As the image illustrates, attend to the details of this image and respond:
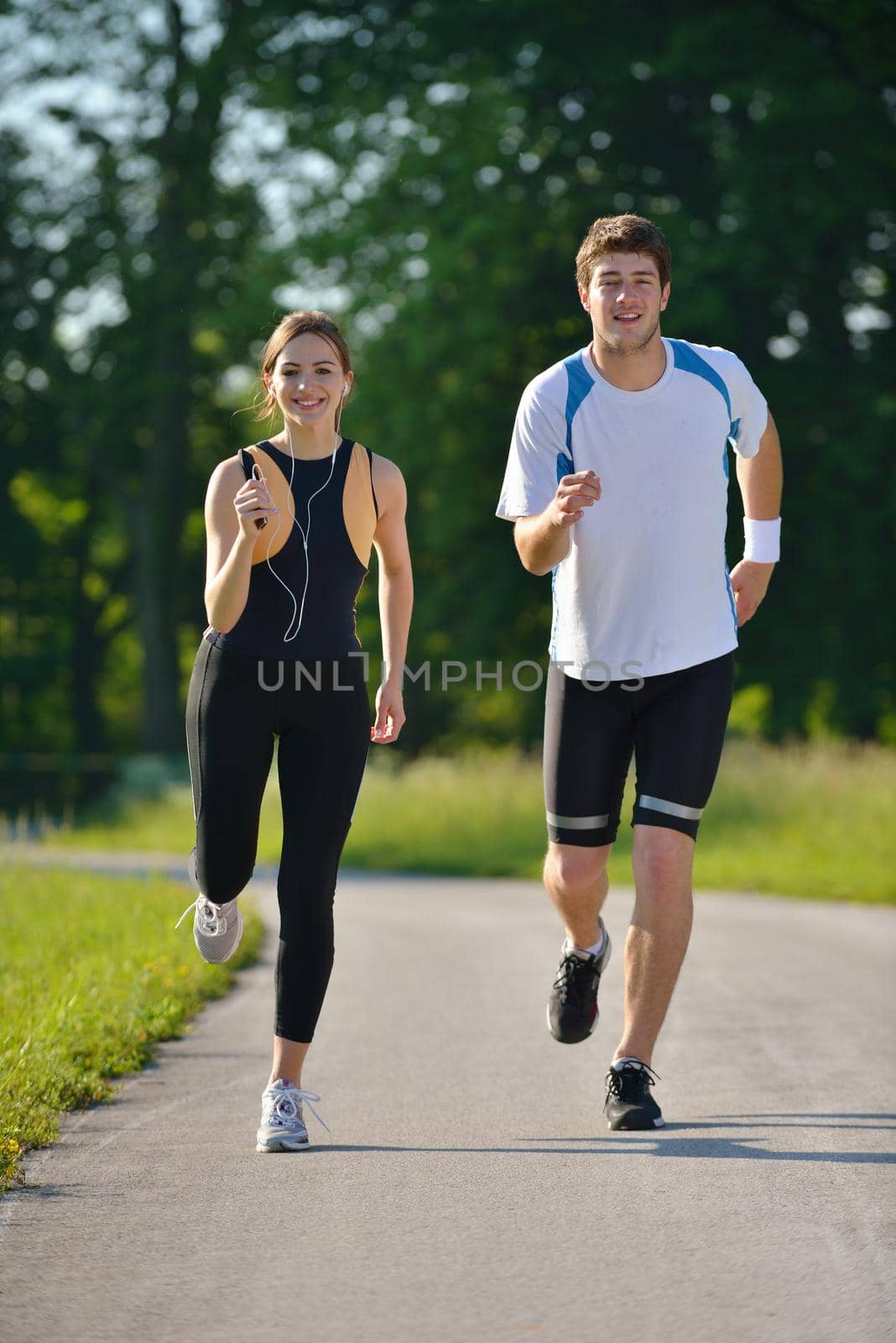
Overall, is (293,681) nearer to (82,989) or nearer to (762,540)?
(762,540)

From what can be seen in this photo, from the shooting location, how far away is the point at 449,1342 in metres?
3.62

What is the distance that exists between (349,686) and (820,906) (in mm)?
9449

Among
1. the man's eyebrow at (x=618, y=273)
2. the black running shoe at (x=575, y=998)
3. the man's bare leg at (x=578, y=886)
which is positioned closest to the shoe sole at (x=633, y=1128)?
the black running shoe at (x=575, y=998)

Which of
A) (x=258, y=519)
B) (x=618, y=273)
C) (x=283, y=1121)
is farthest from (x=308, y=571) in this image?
(x=283, y=1121)

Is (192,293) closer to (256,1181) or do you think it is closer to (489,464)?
(489,464)

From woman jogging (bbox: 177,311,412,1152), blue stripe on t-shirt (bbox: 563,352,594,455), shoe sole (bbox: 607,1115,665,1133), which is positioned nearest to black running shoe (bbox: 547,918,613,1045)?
shoe sole (bbox: 607,1115,665,1133)

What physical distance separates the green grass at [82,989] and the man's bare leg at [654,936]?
1720 millimetres

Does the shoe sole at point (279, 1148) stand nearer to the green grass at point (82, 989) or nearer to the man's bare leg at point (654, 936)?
the green grass at point (82, 989)

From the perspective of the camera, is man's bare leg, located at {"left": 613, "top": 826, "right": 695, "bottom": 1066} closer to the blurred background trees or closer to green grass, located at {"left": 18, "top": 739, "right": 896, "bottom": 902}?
green grass, located at {"left": 18, "top": 739, "right": 896, "bottom": 902}

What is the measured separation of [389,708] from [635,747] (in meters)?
0.83

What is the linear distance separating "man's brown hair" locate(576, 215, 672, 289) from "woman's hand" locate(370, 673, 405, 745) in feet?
4.46

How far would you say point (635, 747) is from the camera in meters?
6.23

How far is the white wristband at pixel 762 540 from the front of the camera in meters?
6.53

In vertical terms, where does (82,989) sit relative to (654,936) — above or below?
below
